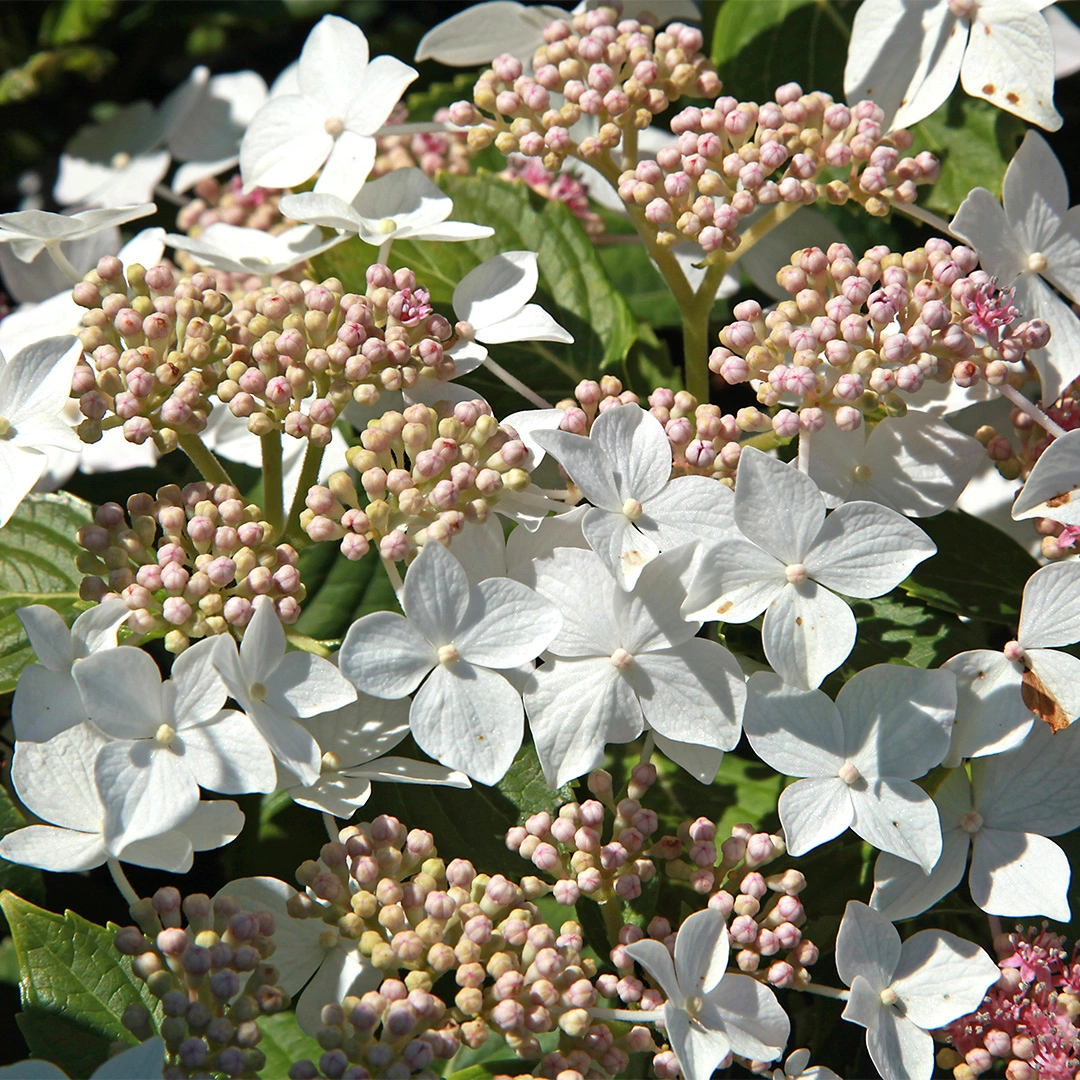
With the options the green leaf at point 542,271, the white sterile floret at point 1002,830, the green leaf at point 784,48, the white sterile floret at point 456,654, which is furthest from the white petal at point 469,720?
the green leaf at point 784,48

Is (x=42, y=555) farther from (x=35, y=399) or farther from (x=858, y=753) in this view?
(x=858, y=753)

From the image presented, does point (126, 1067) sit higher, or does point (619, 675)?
point (619, 675)

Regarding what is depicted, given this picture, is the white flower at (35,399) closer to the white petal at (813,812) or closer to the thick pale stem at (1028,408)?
the white petal at (813,812)

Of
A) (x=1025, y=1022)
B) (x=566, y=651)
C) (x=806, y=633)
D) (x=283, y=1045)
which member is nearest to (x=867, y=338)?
(x=806, y=633)

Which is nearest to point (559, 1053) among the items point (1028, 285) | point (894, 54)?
point (1028, 285)

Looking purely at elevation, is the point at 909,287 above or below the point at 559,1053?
above

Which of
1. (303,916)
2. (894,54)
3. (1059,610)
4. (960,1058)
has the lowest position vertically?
(960,1058)

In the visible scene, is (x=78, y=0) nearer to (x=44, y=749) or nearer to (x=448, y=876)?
(x=44, y=749)
